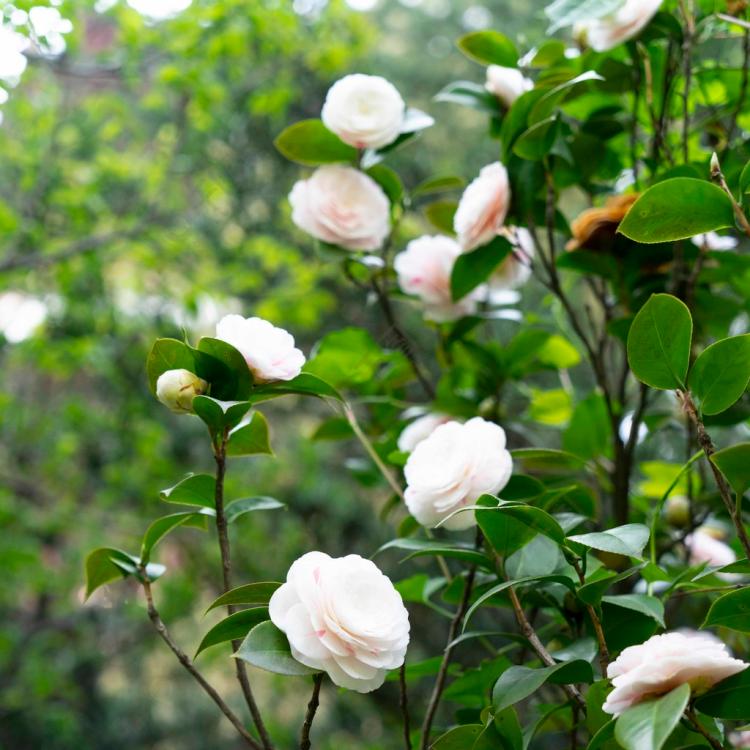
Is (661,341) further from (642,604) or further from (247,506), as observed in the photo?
(247,506)

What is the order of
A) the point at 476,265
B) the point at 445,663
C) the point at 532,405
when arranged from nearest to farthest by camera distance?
the point at 445,663
the point at 476,265
the point at 532,405

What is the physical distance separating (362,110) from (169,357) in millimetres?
317

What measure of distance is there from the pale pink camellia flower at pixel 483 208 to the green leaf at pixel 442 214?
0.12 meters

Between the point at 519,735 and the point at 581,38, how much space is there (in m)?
0.62

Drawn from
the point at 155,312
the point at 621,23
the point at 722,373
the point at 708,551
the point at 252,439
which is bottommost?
the point at 155,312

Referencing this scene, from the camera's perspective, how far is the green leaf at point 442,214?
89cm

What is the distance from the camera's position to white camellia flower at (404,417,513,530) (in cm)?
57

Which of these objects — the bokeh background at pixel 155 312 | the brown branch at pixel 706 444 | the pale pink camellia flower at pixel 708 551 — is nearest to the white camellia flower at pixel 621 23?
the brown branch at pixel 706 444

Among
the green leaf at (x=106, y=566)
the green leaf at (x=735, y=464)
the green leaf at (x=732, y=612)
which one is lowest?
the green leaf at (x=106, y=566)

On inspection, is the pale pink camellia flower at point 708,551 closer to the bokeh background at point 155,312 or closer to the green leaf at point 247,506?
the green leaf at point 247,506

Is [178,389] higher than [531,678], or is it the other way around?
[178,389]

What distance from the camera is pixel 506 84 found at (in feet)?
2.69

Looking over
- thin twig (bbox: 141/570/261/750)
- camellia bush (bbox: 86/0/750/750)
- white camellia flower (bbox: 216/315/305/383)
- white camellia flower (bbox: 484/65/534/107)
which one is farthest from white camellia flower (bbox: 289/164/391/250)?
thin twig (bbox: 141/570/261/750)

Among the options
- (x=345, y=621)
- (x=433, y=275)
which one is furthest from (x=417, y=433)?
(x=345, y=621)
